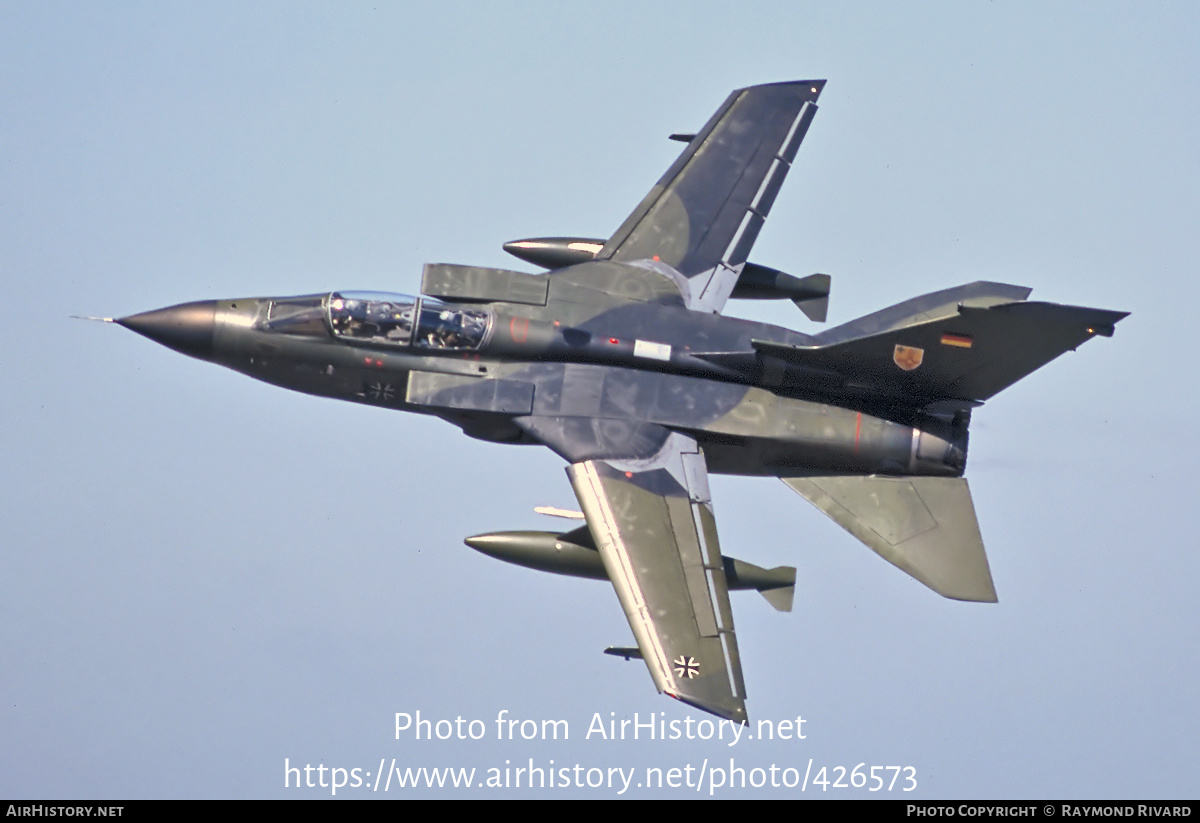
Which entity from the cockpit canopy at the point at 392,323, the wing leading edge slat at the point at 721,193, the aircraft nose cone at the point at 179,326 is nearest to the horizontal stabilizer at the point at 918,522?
the wing leading edge slat at the point at 721,193

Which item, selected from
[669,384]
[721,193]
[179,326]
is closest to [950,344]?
[669,384]

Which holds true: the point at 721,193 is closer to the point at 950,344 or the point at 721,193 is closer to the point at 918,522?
the point at 950,344

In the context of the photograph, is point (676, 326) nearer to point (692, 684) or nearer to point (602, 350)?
point (602, 350)

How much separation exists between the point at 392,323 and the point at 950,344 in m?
8.81

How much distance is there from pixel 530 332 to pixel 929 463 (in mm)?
6812

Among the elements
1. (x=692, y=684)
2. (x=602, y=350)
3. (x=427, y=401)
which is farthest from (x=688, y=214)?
(x=692, y=684)

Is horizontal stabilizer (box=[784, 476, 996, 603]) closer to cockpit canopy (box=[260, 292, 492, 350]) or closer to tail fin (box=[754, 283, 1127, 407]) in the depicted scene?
tail fin (box=[754, 283, 1127, 407])

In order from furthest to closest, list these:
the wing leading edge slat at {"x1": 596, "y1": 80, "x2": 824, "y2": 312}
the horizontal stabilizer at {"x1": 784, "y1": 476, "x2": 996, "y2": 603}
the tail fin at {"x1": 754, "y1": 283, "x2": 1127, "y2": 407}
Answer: the wing leading edge slat at {"x1": 596, "y1": 80, "x2": 824, "y2": 312} < the horizontal stabilizer at {"x1": 784, "y1": 476, "x2": 996, "y2": 603} < the tail fin at {"x1": 754, "y1": 283, "x2": 1127, "y2": 407}

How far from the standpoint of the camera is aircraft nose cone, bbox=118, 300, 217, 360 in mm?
28078

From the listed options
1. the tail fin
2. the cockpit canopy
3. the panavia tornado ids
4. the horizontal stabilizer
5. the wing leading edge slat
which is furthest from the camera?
the wing leading edge slat

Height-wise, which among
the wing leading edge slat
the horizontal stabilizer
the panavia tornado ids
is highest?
the wing leading edge slat

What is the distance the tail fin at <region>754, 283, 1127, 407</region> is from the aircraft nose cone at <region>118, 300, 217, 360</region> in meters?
8.77

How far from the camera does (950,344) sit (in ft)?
91.4

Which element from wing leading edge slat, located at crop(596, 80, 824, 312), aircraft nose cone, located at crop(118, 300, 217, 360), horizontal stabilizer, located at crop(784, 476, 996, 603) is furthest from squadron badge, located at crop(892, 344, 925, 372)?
aircraft nose cone, located at crop(118, 300, 217, 360)
